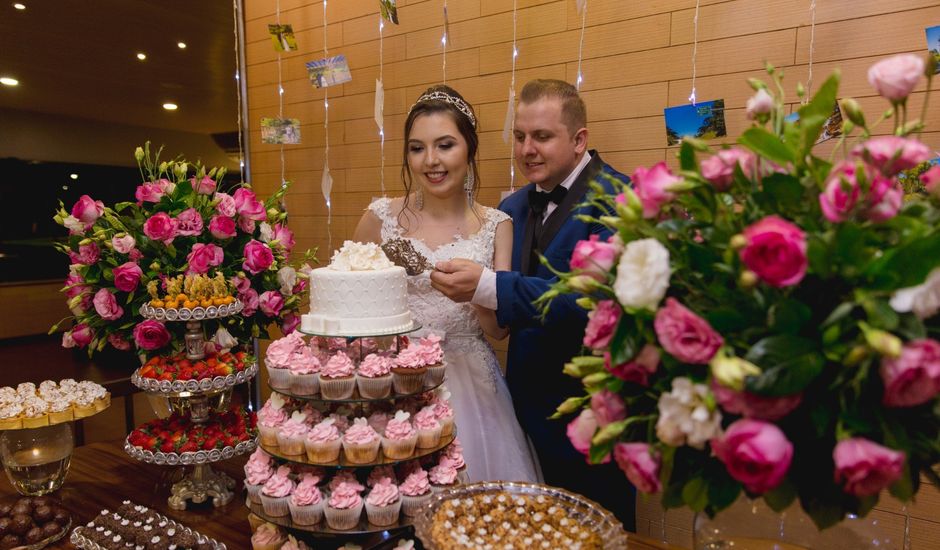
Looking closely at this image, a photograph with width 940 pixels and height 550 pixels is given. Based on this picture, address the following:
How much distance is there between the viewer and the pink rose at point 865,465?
73 centimetres

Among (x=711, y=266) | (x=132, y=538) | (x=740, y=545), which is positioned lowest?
(x=132, y=538)

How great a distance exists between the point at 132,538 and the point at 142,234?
96cm

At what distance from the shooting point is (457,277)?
1.95m

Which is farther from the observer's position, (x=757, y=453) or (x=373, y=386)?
(x=373, y=386)

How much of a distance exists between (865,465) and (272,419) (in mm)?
1276

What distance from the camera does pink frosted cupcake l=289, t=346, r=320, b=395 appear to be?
1476mm

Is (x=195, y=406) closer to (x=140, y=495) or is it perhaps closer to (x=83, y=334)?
(x=140, y=495)

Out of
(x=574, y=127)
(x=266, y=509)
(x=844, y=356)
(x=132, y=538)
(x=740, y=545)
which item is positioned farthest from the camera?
(x=574, y=127)

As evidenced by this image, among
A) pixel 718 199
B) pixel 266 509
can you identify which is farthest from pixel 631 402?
pixel 266 509

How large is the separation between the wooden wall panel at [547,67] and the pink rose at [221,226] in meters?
1.45

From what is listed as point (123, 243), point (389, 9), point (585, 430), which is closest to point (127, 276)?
point (123, 243)

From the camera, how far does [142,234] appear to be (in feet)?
6.52

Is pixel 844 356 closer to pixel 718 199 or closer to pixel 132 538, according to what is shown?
pixel 718 199

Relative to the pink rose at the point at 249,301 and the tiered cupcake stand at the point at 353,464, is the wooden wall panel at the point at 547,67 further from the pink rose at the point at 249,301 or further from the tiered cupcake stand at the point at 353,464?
the tiered cupcake stand at the point at 353,464
